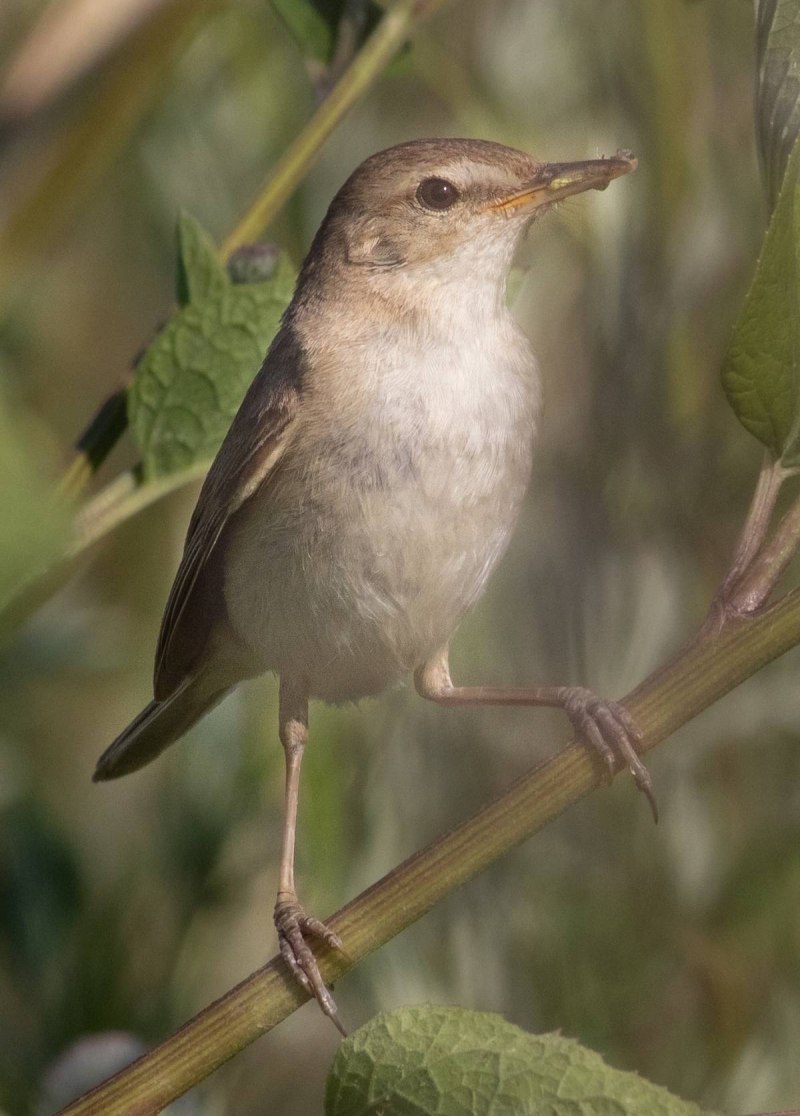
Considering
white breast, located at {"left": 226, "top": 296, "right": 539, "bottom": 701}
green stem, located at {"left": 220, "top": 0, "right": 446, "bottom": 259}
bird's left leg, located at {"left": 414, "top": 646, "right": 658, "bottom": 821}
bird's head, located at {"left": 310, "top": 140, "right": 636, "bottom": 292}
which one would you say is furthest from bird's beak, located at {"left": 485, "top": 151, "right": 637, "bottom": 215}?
bird's left leg, located at {"left": 414, "top": 646, "right": 658, "bottom": 821}

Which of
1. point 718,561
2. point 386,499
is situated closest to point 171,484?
point 386,499

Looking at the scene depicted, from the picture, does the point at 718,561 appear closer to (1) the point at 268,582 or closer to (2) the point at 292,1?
(1) the point at 268,582


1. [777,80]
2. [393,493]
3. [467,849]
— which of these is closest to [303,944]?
[467,849]

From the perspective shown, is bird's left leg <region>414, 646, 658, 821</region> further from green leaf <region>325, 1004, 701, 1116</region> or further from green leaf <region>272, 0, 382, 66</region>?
green leaf <region>272, 0, 382, 66</region>

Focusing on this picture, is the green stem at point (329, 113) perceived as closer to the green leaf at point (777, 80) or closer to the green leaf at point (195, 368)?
the green leaf at point (195, 368)

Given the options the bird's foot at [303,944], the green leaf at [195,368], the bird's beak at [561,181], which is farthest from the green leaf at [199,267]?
the bird's foot at [303,944]

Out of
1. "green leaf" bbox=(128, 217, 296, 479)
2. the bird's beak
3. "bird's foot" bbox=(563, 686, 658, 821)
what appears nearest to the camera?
"bird's foot" bbox=(563, 686, 658, 821)
